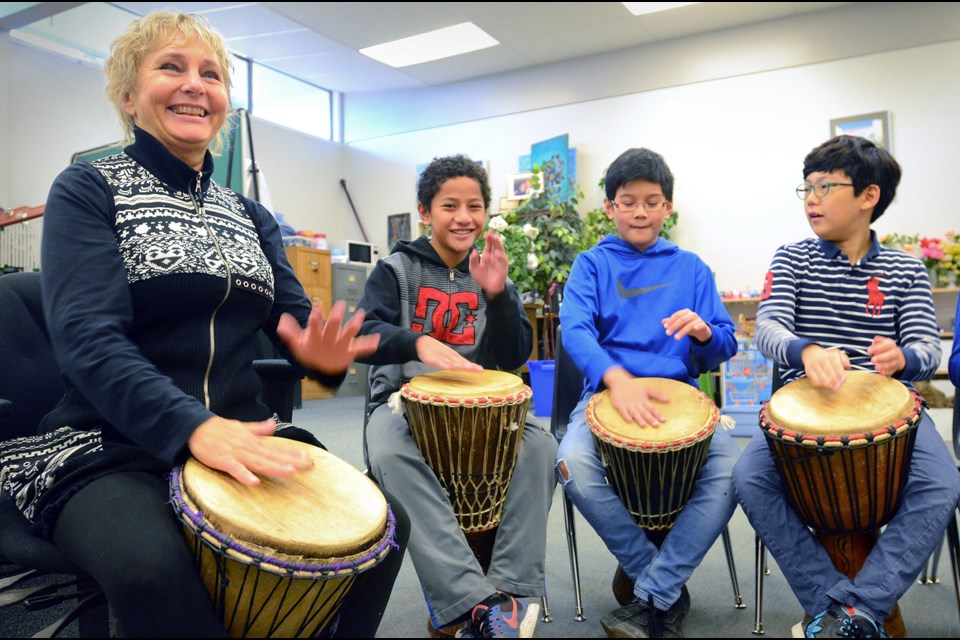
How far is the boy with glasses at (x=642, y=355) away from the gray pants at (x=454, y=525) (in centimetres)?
13

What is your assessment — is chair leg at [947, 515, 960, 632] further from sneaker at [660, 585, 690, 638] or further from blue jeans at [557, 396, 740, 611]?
sneaker at [660, 585, 690, 638]

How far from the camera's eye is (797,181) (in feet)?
22.1

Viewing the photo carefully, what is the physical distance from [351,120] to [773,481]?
28.4 ft

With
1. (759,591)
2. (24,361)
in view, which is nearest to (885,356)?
(759,591)

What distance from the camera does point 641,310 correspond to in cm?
218

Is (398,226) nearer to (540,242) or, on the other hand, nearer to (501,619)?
(540,242)

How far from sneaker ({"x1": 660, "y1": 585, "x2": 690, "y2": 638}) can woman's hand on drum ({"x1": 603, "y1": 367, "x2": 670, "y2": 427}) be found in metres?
0.49

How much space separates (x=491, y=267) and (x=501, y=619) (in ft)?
2.81

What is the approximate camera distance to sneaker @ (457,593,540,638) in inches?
60.1

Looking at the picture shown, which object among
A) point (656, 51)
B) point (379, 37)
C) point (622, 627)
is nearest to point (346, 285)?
point (379, 37)

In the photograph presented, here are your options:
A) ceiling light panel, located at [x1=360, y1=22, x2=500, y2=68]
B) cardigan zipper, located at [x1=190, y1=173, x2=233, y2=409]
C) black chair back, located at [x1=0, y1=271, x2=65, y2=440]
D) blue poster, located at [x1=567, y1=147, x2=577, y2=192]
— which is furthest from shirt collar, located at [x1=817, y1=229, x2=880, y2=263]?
ceiling light panel, located at [x1=360, y1=22, x2=500, y2=68]

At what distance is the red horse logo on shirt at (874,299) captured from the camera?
6.38 feet

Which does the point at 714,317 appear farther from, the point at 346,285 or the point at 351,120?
the point at 351,120

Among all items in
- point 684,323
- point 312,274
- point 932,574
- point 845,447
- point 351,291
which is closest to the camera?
point 845,447
